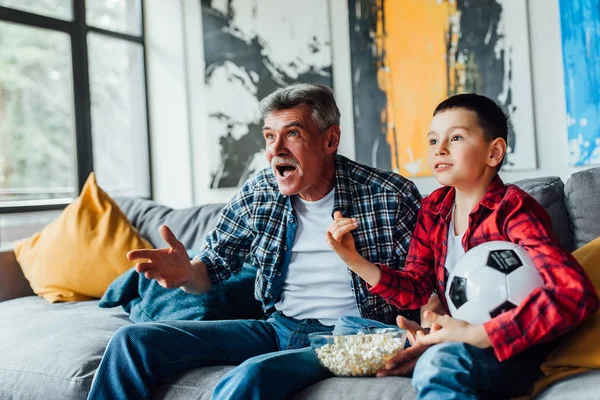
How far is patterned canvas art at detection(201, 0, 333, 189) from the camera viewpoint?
3.87m

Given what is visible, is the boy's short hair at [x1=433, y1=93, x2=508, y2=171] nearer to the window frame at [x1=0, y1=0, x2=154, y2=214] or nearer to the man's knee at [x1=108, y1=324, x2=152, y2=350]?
the man's knee at [x1=108, y1=324, x2=152, y2=350]

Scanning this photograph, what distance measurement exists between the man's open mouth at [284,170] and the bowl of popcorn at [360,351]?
1.76ft

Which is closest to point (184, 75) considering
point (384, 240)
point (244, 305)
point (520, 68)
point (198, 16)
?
point (198, 16)

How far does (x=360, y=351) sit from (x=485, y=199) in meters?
0.47

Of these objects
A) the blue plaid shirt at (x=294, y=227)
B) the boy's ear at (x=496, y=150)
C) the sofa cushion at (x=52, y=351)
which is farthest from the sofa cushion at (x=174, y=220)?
the boy's ear at (x=496, y=150)

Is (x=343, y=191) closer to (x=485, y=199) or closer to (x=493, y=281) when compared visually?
(x=485, y=199)

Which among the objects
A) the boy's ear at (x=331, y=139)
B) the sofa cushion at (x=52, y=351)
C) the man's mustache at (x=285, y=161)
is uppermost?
the boy's ear at (x=331, y=139)

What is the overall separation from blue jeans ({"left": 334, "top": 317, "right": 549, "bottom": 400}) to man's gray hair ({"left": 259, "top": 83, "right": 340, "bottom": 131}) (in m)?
0.85

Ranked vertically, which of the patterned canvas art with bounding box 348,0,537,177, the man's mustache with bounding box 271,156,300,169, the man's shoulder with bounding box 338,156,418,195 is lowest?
the man's shoulder with bounding box 338,156,418,195

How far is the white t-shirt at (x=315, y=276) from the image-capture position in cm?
187

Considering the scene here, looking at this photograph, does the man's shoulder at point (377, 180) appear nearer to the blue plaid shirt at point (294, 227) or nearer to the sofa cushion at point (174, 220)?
the blue plaid shirt at point (294, 227)

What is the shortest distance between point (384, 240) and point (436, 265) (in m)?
0.26

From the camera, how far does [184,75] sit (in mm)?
4387

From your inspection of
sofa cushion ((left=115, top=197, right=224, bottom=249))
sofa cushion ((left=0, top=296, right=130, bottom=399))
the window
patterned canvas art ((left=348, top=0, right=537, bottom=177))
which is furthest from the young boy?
the window
